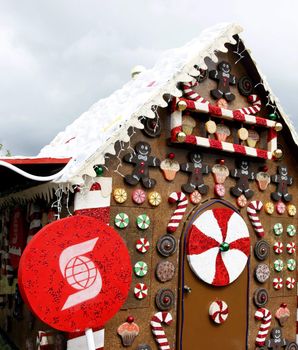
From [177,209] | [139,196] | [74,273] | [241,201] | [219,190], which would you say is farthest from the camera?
[241,201]

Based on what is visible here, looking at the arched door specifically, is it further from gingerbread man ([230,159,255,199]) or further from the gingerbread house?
gingerbread man ([230,159,255,199])

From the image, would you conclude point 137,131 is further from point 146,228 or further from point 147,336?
point 147,336

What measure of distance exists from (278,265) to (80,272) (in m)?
2.67

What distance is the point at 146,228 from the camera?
4.24m

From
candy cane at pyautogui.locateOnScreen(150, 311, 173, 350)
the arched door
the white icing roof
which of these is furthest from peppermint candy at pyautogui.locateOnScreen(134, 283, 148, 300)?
the white icing roof

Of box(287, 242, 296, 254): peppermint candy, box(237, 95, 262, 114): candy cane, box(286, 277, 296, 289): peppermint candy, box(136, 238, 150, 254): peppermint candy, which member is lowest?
box(286, 277, 296, 289): peppermint candy

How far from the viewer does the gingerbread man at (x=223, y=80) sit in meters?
4.69

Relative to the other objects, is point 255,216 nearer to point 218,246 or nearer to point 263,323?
point 218,246

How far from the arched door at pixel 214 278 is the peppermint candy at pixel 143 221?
17.5 inches

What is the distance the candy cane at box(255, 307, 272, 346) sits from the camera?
4.85 metres

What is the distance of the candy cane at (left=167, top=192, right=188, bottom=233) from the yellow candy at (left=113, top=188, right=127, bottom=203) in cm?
51

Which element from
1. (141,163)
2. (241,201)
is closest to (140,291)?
(141,163)

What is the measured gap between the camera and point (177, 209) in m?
4.43

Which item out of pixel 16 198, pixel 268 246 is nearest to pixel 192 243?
pixel 268 246
